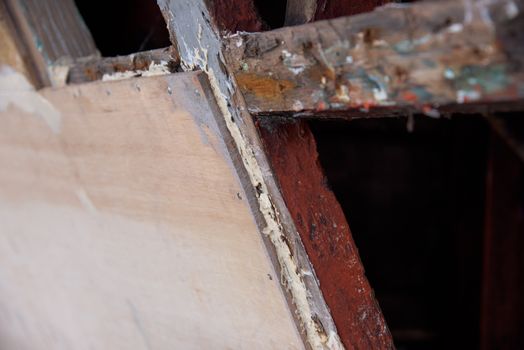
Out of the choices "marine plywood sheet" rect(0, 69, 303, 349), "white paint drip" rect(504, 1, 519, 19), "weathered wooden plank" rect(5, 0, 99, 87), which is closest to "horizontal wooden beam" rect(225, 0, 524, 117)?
"white paint drip" rect(504, 1, 519, 19)

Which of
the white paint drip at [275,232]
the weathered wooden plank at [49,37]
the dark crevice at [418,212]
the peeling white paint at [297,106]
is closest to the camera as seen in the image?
the peeling white paint at [297,106]

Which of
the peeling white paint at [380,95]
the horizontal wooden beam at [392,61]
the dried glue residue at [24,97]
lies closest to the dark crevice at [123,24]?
the dried glue residue at [24,97]

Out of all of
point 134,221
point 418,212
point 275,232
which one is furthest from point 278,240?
point 418,212

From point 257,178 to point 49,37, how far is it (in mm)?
621

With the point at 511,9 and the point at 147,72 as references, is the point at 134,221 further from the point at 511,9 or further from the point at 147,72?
the point at 511,9

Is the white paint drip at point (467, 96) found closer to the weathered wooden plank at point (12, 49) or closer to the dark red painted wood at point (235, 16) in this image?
the dark red painted wood at point (235, 16)

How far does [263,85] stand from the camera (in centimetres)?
75

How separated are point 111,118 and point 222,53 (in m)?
0.33

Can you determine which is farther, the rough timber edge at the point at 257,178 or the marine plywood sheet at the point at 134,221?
the marine plywood sheet at the point at 134,221

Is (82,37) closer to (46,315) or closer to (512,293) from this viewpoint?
(46,315)

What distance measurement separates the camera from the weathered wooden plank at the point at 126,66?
0.89 metres

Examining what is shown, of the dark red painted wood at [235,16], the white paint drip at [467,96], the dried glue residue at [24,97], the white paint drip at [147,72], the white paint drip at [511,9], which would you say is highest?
the dried glue residue at [24,97]

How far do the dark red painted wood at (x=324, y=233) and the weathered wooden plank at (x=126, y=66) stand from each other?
20 cm

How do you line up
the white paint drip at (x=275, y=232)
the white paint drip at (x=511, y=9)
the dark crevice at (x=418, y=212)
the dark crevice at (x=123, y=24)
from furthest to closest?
the dark crevice at (x=418, y=212)
the dark crevice at (x=123, y=24)
the white paint drip at (x=275, y=232)
the white paint drip at (x=511, y=9)
